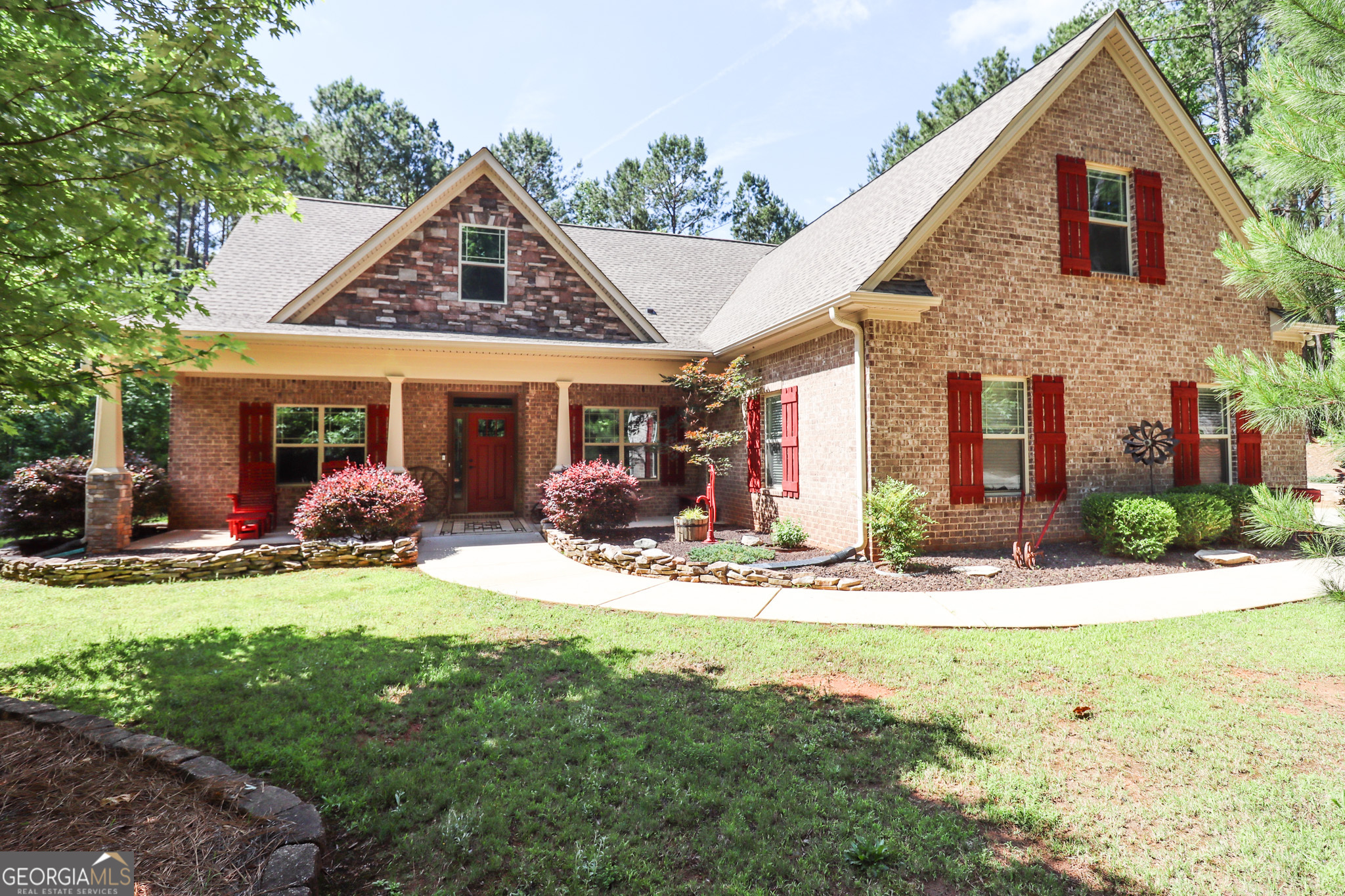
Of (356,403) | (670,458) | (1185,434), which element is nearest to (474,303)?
(356,403)

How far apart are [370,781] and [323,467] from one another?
9.85 meters

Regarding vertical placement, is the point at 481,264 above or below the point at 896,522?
above

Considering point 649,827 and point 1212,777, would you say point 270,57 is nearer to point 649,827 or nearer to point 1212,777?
point 649,827

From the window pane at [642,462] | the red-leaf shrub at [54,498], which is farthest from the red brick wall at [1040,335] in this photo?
the red-leaf shrub at [54,498]

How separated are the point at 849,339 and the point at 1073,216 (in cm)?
424

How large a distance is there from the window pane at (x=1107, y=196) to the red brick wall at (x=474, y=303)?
8.03 metres

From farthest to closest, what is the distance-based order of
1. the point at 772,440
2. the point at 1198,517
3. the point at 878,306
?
the point at 772,440 → the point at 1198,517 → the point at 878,306

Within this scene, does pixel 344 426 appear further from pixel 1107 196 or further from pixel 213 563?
pixel 1107 196

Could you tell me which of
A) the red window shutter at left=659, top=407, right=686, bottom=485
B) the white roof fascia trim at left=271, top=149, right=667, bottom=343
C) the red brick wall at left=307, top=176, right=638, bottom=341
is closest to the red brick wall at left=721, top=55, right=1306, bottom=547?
the red window shutter at left=659, top=407, right=686, bottom=485

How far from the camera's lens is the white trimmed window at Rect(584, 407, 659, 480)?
12.8m

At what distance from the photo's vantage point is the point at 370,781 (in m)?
2.97

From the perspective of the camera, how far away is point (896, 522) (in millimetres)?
7645

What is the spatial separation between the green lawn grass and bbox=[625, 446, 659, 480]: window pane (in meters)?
7.23

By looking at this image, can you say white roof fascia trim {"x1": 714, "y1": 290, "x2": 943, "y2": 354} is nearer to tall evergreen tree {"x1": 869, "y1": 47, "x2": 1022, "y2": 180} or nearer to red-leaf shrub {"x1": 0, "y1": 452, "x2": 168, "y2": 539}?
red-leaf shrub {"x1": 0, "y1": 452, "x2": 168, "y2": 539}
